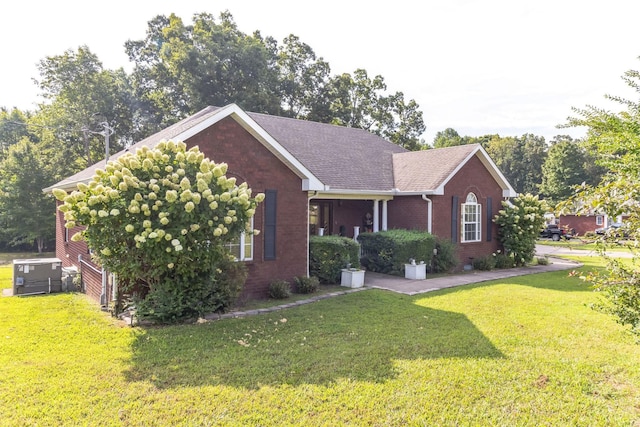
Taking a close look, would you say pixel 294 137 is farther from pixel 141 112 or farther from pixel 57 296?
pixel 141 112

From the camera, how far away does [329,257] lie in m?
11.8

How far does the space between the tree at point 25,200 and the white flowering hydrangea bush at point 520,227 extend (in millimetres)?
24920

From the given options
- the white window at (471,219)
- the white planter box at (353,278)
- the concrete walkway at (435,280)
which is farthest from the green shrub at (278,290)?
the white window at (471,219)

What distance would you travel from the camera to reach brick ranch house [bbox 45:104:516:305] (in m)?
9.80

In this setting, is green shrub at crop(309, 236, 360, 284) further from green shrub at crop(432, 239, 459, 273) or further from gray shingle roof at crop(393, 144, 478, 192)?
gray shingle roof at crop(393, 144, 478, 192)

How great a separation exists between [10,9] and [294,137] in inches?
390

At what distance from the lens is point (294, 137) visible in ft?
55.4

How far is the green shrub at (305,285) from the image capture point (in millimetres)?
10570

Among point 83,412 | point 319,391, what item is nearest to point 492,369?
point 319,391

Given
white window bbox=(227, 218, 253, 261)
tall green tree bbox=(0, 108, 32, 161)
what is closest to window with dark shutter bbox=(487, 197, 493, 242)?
white window bbox=(227, 218, 253, 261)

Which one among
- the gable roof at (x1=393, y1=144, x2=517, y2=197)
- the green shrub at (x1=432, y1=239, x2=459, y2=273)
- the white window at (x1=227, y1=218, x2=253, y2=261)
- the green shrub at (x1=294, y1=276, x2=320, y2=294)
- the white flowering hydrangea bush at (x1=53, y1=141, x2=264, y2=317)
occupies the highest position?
the gable roof at (x1=393, y1=144, x2=517, y2=197)

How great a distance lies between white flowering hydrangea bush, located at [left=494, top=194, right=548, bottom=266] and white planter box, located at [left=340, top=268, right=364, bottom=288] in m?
7.83

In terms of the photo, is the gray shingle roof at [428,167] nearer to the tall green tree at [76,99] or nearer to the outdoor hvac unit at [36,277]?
the outdoor hvac unit at [36,277]

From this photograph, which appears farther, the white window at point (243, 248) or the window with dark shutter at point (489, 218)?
the window with dark shutter at point (489, 218)
